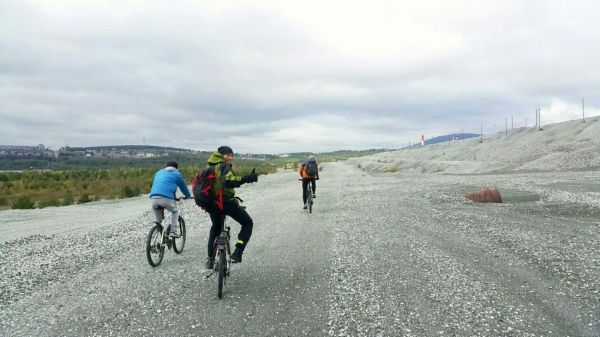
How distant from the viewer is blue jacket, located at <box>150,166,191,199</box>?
8656 millimetres

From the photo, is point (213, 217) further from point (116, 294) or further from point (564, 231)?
point (564, 231)

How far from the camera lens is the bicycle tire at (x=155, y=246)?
330 inches

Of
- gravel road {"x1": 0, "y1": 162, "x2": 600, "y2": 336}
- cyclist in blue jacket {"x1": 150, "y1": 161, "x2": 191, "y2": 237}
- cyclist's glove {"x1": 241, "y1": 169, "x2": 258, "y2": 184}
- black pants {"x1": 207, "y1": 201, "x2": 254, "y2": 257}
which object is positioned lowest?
gravel road {"x1": 0, "y1": 162, "x2": 600, "y2": 336}

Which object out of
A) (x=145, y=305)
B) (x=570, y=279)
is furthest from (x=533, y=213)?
(x=145, y=305)

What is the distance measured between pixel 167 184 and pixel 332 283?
4280 millimetres

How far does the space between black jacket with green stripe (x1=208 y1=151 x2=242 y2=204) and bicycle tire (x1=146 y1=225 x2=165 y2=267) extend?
2.69 m

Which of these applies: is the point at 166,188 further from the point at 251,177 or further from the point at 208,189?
the point at 251,177

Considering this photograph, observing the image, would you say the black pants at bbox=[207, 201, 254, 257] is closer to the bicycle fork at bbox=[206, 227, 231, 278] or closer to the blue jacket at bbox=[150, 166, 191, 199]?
the bicycle fork at bbox=[206, 227, 231, 278]

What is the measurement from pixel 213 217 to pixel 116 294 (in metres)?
2.18

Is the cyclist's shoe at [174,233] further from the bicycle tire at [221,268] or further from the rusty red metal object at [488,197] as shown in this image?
the rusty red metal object at [488,197]

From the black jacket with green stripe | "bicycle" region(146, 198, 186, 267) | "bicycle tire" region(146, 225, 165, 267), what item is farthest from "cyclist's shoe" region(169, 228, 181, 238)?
the black jacket with green stripe

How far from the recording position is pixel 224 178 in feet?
21.6

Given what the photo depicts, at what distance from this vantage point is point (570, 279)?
7145mm

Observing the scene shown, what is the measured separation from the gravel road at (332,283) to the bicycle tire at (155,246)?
22cm
